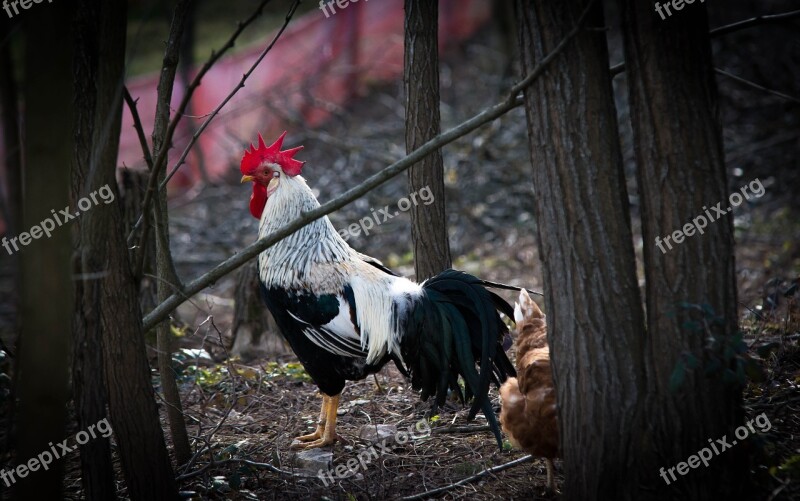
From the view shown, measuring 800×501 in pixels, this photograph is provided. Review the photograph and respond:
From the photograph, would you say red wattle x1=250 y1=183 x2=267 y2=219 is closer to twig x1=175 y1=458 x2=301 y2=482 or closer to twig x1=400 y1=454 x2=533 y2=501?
twig x1=175 y1=458 x2=301 y2=482

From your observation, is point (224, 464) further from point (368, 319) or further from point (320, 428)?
point (368, 319)

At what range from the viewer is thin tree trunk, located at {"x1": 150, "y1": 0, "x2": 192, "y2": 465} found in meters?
3.67

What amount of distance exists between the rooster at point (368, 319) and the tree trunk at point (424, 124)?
0.46m

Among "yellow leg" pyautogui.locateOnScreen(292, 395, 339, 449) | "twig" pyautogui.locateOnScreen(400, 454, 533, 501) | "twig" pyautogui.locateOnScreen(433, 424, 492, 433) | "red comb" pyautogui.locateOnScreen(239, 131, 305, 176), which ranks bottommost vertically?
"twig" pyautogui.locateOnScreen(400, 454, 533, 501)

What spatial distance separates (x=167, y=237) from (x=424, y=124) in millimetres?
2046

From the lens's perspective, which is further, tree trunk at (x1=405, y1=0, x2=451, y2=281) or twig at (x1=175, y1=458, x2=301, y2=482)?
tree trunk at (x1=405, y1=0, x2=451, y2=281)

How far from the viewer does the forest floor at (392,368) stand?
13.0 feet

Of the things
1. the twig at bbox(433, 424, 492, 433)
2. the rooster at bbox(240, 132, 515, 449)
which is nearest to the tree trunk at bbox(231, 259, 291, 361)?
the rooster at bbox(240, 132, 515, 449)

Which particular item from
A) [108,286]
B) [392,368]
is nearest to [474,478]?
[108,286]

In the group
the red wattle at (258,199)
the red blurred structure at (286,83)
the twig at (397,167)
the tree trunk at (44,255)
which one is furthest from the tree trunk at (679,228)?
the red blurred structure at (286,83)

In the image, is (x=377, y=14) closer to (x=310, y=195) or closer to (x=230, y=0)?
(x=230, y=0)

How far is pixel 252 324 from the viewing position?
687 centimetres

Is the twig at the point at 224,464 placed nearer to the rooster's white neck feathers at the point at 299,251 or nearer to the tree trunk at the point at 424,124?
the rooster's white neck feathers at the point at 299,251

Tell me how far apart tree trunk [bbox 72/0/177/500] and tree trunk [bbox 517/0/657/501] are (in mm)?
1865
